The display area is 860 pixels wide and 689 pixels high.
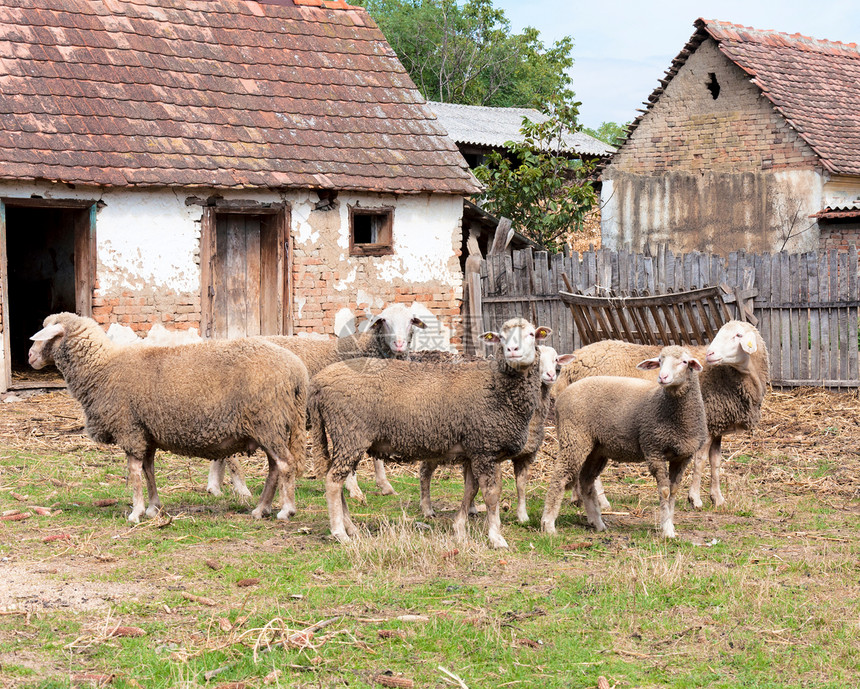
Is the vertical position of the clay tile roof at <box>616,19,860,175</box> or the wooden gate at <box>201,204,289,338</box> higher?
the clay tile roof at <box>616,19,860,175</box>

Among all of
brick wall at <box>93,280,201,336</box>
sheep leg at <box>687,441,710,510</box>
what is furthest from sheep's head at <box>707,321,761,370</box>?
brick wall at <box>93,280,201,336</box>

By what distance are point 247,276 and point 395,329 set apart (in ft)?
24.5

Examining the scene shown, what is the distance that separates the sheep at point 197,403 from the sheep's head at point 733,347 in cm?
336

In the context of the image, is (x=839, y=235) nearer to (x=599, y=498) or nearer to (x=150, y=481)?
(x=599, y=498)

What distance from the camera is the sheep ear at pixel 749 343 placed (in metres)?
8.38

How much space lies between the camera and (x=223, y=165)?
49.6 ft

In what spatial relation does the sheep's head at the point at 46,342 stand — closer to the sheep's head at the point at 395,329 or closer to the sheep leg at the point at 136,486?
the sheep leg at the point at 136,486

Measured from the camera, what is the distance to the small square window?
16.3m

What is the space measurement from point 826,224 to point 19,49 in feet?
50.4

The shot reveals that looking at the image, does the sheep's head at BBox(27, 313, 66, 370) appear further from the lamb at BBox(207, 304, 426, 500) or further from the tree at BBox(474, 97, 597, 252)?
the tree at BBox(474, 97, 597, 252)

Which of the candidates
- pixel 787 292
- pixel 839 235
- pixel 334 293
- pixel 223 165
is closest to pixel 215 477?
pixel 223 165

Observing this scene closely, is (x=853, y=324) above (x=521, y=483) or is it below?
above

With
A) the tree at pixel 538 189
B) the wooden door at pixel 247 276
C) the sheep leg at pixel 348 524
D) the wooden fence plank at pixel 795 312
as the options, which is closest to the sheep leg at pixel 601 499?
the sheep leg at pixel 348 524

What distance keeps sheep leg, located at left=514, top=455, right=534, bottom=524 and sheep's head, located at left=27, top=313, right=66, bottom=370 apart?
381 centimetres
